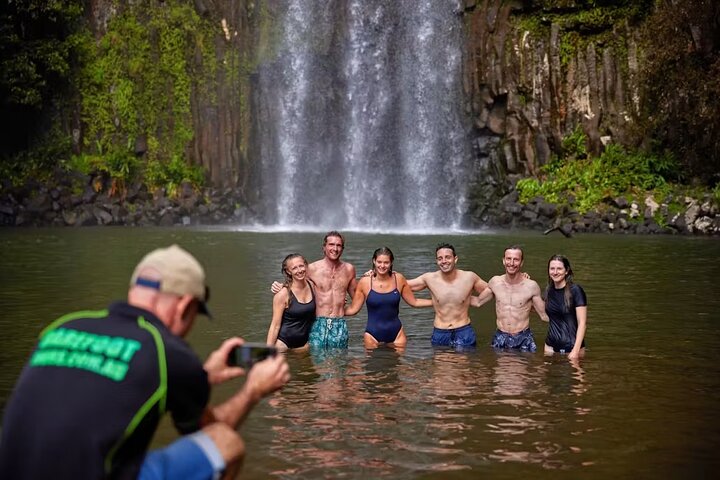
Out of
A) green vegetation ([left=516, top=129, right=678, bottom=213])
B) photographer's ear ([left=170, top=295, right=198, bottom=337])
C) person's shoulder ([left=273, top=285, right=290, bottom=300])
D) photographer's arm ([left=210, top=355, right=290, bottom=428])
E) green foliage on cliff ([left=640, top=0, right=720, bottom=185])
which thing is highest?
green foliage on cliff ([left=640, top=0, right=720, bottom=185])

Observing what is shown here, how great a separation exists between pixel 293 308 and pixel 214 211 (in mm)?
32471

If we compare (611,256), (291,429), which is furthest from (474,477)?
(611,256)

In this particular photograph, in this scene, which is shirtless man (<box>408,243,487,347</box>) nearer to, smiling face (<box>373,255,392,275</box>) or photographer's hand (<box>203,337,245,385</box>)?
smiling face (<box>373,255,392,275</box>)

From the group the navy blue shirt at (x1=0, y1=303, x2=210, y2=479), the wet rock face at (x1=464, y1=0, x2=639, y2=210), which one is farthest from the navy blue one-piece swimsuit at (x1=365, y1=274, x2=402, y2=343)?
the wet rock face at (x1=464, y1=0, x2=639, y2=210)

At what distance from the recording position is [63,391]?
346 cm

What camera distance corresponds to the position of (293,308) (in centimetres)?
1069

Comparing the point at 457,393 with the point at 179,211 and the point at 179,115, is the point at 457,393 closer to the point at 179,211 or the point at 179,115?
the point at 179,211

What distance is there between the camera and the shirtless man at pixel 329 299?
10938 millimetres

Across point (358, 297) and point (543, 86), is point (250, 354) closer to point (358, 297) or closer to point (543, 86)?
point (358, 297)

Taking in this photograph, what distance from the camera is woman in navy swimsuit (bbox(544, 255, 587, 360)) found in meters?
10.1

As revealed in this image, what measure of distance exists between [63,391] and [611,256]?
70.3 ft

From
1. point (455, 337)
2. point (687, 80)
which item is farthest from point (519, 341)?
point (687, 80)

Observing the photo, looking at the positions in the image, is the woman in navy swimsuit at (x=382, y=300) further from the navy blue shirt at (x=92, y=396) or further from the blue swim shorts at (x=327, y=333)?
the navy blue shirt at (x=92, y=396)

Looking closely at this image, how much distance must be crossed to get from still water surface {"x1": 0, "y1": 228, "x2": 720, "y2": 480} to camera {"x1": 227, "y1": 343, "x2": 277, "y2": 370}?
2.02 meters
